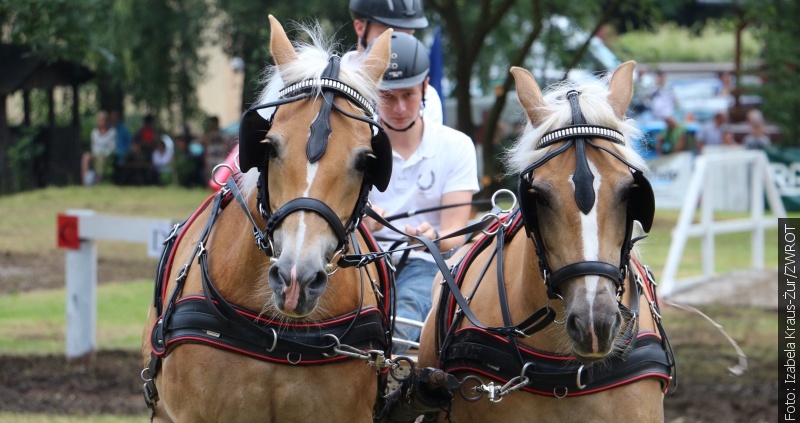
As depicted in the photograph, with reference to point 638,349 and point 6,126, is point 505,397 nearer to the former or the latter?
point 638,349

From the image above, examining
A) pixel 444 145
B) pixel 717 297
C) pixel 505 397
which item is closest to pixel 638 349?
pixel 505 397

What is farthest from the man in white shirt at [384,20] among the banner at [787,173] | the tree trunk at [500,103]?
the banner at [787,173]

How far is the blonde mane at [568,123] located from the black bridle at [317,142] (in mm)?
467

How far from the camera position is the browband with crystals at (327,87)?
3.86 m

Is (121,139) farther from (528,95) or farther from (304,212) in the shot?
(304,212)

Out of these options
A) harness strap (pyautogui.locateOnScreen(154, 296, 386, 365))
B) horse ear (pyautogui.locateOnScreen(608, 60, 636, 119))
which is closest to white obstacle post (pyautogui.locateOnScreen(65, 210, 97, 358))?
harness strap (pyautogui.locateOnScreen(154, 296, 386, 365))

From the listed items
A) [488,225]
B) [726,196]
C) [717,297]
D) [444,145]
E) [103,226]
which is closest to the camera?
[488,225]

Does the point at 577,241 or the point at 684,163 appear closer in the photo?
the point at 577,241

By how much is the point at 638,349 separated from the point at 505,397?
20.2 inches

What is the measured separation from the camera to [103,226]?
8844 mm

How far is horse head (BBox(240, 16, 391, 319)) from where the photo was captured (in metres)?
3.44

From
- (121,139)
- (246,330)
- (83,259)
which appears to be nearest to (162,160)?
(121,139)

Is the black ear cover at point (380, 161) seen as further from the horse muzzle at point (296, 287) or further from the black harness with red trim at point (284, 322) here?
the horse muzzle at point (296, 287)

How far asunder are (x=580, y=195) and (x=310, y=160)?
0.89 metres
